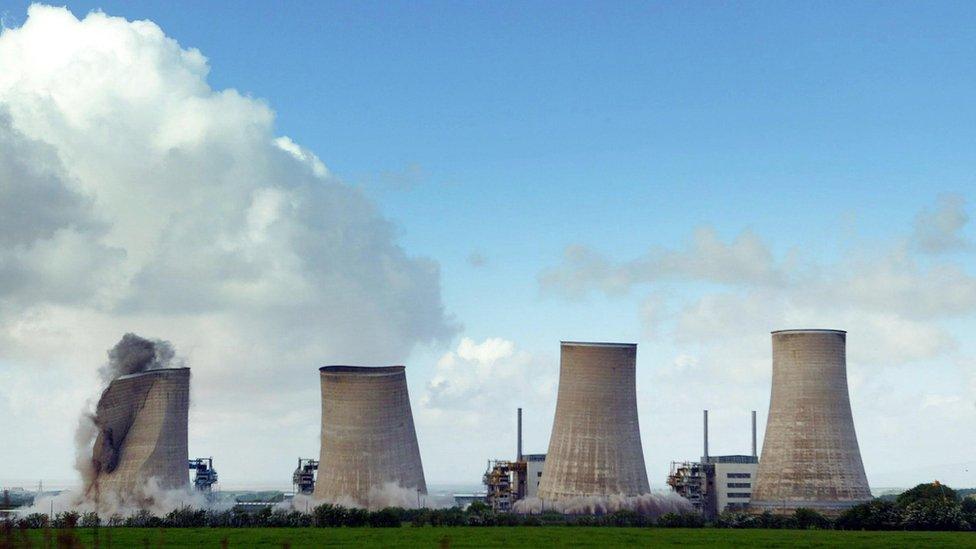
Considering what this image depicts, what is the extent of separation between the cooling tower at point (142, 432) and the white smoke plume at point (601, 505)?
16182mm

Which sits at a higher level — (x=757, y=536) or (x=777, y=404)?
(x=777, y=404)

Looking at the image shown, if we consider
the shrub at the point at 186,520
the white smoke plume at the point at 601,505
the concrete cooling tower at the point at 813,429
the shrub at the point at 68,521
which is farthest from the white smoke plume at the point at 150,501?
the concrete cooling tower at the point at 813,429

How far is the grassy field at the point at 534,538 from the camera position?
95.2 feet

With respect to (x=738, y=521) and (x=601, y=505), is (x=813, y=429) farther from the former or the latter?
(x=601, y=505)

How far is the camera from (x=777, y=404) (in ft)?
156

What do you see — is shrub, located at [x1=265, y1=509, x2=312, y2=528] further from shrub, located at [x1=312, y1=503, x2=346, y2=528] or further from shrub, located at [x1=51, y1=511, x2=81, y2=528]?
shrub, located at [x1=51, y1=511, x2=81, y2=528]

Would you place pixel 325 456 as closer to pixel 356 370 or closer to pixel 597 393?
pixel 356 370

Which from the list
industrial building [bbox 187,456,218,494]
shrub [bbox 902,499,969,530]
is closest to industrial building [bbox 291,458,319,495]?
industrial building [bbox 187,456,218,494]

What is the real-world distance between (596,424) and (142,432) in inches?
837

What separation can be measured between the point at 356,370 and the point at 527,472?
1459cm

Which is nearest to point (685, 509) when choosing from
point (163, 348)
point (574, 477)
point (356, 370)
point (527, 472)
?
point (574, 477)

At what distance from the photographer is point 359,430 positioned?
159ft

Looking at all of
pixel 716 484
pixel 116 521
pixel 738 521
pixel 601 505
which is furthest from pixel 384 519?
pixel 716 484

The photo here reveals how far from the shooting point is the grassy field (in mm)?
29031
